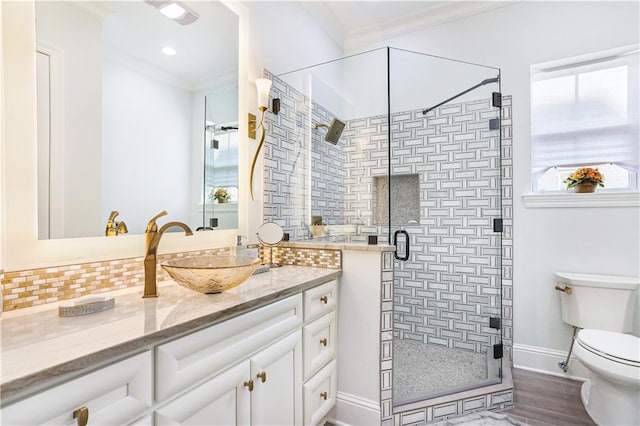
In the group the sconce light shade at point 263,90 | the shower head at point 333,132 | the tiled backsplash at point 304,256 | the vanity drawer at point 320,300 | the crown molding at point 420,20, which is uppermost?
the crown molding at point 420,20

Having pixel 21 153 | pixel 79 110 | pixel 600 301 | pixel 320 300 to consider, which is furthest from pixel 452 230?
pixel 21 153

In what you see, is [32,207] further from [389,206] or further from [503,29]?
[503,29]

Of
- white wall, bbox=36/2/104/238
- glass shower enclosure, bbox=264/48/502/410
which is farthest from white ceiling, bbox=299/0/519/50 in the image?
white wall, bbox=36/2/104/238

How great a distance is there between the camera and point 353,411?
1.76m

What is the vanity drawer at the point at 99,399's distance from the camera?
2.06 feet

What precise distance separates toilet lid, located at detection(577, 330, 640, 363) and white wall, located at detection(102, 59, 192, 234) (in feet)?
7.22

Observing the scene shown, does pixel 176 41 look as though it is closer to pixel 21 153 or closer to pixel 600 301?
pixel 21 153

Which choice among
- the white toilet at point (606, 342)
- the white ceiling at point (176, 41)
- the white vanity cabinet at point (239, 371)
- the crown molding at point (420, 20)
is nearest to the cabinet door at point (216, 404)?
the white vanity cabinet at point (239, 371)

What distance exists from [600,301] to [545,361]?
0.61 m

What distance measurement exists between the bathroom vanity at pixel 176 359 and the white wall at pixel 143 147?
0.37 meters

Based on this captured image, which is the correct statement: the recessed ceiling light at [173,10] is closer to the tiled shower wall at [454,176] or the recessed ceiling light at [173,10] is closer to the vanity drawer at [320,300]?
the tiled shower wall at [454,176]

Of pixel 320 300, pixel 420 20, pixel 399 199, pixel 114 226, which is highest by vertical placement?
pixel 420 20

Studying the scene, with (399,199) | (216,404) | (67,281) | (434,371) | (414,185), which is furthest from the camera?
(414,185)

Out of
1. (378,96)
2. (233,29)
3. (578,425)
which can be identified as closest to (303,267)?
(378,96)
